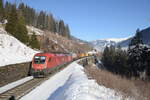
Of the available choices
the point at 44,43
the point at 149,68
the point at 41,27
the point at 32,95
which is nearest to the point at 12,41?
the point at 32,95

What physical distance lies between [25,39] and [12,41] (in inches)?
535

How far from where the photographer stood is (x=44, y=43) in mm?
72750

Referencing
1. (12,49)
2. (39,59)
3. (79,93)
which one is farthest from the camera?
(12,49)

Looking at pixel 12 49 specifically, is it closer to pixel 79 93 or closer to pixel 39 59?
pixel 39 59

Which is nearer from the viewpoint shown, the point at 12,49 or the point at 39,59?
the point at 39,59

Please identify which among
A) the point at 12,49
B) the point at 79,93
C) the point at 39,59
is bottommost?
the point at 79,93

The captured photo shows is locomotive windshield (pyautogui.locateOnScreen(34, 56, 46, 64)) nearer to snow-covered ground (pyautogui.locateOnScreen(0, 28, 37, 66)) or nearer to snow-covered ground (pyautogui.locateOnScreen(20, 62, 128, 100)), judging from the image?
snow-covered ground (pyautogui.locateOnScreen(0, 28, 37, 66))

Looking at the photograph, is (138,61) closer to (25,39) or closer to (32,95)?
(25,39)

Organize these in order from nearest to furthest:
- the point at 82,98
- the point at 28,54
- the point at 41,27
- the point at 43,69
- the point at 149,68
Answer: the point at 82,98 < the point at 43,69 < the point at 28,54 < the point at 149,68 < the point at 41,27

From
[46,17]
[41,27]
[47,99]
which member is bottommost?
[47,99]

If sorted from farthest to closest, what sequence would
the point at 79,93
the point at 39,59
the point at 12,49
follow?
the point at 12,49, the point at 39,59, the point at 79,93

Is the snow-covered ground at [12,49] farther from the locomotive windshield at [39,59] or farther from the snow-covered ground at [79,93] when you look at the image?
→ the snow-covered ground at [79,93]

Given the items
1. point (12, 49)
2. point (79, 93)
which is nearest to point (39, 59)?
point (12, 49)

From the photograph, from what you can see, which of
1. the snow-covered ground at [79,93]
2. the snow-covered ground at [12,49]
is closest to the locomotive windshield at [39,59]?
the snow-covered ground at [12,49]
